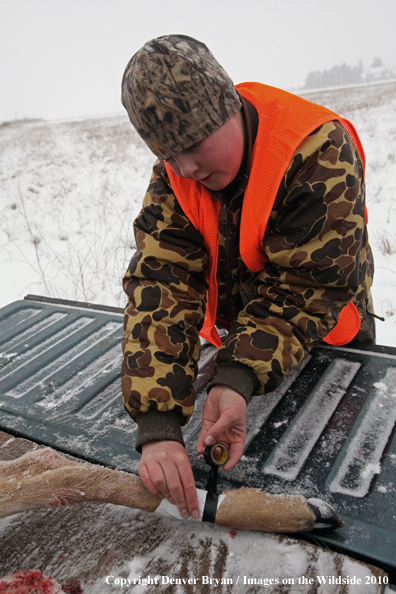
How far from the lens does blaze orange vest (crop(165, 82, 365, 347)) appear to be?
1.23 metres

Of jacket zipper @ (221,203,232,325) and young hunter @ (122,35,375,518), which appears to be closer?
young hunter @ (122,35,375,518)

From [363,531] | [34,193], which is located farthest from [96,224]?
[363,531]

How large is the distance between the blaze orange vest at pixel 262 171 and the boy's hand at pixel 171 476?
0.66 metres

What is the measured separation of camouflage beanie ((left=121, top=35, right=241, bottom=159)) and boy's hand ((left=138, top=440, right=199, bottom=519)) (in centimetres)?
82

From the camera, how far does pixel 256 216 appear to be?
1284 millimetres

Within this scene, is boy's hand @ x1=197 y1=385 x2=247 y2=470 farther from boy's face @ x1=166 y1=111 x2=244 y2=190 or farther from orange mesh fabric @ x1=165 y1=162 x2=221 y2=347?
boy's face @ x1=166 y1=111 x2=244 y2=190

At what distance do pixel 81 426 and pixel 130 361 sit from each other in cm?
45

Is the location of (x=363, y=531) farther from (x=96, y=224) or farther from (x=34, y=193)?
(x=34, y=193)

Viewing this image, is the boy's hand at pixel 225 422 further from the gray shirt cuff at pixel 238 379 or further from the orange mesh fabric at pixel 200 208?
the orange mesh fabric at pixel 200 208

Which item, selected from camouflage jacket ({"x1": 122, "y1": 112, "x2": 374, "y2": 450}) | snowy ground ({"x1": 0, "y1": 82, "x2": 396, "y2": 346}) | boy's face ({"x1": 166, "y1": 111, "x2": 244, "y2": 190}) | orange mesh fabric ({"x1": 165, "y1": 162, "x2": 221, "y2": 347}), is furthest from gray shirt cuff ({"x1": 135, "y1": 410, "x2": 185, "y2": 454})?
snowy ground ({"x1": 0, "y1": 82, "x2": 396, "y2": 346})

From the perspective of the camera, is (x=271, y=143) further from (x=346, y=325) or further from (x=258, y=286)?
(x=346, y=325)

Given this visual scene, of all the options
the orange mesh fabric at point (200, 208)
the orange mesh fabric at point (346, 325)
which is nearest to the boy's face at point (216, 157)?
the orange mesh fabric at point (200, 208)

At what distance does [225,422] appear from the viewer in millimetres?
1115

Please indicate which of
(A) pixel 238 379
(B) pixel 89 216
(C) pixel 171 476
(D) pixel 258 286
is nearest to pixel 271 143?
(D) pixel 258 286
